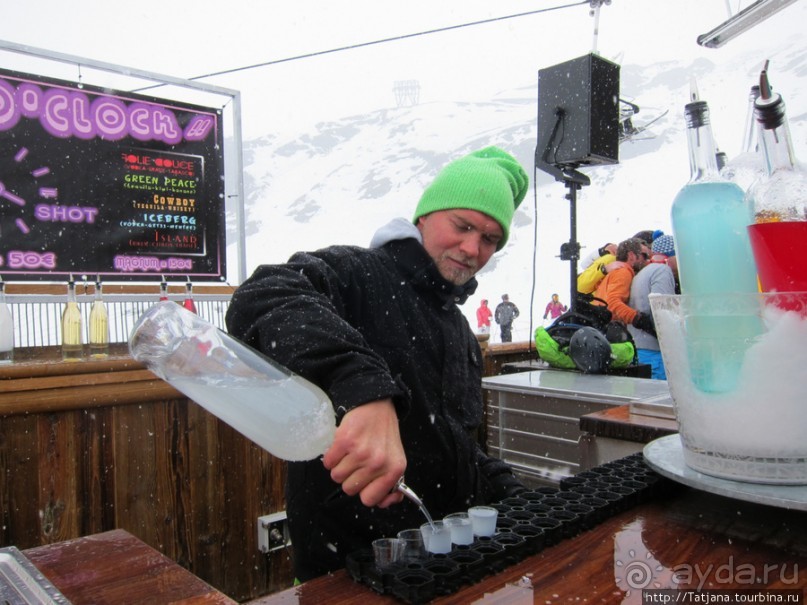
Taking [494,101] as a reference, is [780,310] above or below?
below

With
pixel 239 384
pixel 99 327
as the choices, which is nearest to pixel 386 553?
pixel 239 384

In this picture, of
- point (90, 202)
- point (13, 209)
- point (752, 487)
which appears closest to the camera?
point (752, 487)

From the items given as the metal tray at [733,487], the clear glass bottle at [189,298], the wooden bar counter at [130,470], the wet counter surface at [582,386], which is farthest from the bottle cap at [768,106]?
the clear glass bottle at [189,298]

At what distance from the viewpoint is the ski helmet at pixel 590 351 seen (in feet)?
9.08

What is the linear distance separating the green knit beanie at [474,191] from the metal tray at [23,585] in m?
1.16

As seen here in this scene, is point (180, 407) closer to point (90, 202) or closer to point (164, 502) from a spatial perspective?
point (164, 502)

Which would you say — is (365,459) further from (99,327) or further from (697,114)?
(99,327)

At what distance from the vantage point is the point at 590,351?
2.78 metres

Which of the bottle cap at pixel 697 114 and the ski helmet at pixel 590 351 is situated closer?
the bottle cap at pixel 697 114

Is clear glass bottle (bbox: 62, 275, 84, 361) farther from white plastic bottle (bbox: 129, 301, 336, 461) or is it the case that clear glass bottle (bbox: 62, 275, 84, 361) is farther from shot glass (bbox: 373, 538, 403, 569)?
shot glass (bbox: 373, 538, 403, 569)

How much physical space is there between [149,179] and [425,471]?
Answer: 7.18ft

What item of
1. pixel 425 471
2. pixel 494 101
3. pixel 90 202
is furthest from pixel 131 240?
pixel 494 101

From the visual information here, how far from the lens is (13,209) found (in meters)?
2.42

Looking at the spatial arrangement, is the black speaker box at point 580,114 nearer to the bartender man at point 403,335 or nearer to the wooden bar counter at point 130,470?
the bartender man at point 403,335
